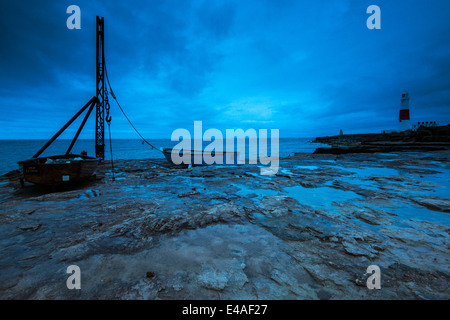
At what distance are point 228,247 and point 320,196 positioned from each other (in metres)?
4.95

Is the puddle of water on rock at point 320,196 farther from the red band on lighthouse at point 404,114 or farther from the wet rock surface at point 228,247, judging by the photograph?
the red band on lighthouse at point 404,114

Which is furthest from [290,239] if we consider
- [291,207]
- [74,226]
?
[74,226]

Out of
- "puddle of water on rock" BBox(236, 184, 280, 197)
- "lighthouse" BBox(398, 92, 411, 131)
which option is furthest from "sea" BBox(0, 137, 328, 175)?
"lighthouse" BBox(398, 92, 411, 131)

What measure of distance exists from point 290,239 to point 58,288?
3.89 metres

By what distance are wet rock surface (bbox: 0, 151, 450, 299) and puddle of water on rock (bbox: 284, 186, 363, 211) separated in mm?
123

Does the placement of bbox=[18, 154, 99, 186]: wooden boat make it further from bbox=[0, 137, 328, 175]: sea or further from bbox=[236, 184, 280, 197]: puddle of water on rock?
bbox=[236, 184, 280, 197]: puddle of water on rock

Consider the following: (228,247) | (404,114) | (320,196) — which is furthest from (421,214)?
(404,114)

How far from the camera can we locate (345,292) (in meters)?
2.41

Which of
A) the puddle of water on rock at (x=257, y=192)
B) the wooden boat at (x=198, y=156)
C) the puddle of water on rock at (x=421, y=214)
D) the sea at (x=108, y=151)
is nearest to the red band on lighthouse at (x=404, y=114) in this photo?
the sea at (x=108, y=151)

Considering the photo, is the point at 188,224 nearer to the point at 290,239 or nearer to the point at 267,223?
the point at 267,223

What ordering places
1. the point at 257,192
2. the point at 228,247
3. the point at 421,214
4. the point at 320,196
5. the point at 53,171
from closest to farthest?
the point at 228,247
the point at 421,214
the point at 320,196
the point at 257,192
the point at 53,171

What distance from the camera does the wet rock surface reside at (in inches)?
97.1

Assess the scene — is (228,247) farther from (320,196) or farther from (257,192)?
(320,196)

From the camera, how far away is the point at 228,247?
11.6ft
